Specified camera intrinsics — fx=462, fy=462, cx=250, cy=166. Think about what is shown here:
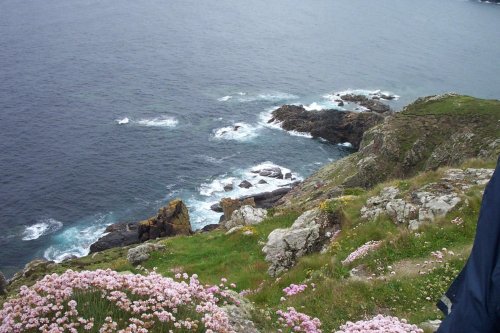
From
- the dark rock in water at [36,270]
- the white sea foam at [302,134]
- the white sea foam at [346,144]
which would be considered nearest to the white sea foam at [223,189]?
the white sea foam at [302,134]

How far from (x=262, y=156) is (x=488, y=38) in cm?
15480

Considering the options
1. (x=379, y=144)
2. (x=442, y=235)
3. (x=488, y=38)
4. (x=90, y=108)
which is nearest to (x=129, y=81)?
(x=90, y=108)

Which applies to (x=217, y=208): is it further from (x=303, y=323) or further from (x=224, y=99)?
(x=303, y=323)

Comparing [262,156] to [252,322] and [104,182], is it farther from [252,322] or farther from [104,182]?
[252,322]

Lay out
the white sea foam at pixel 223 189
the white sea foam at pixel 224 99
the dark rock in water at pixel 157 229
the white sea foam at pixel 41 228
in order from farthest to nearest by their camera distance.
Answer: the white sea foam at pixel 224 99 → the white sea foam at pixel 223 189 → the white sea foam at pixel 41 228 → the dark rock in water at pixel 157 229

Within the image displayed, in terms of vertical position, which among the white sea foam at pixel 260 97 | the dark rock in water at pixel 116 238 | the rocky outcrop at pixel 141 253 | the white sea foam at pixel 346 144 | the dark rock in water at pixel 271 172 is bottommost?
the dark rock in water at pixel 116 238

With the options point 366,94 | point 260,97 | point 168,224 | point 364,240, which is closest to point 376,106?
point 366,94

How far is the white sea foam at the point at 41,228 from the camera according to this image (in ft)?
206

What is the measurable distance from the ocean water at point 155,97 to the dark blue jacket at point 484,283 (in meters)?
61.3

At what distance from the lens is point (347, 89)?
129 m

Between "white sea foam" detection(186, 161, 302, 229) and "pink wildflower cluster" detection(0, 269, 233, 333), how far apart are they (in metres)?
56.3

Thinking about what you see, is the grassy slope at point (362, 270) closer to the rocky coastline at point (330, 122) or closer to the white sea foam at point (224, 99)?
the rocky coastline at point (330, 122)

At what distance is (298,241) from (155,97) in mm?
92576

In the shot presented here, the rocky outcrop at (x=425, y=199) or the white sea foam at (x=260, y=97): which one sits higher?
the rocky outcrop at (x=425, y=199)
